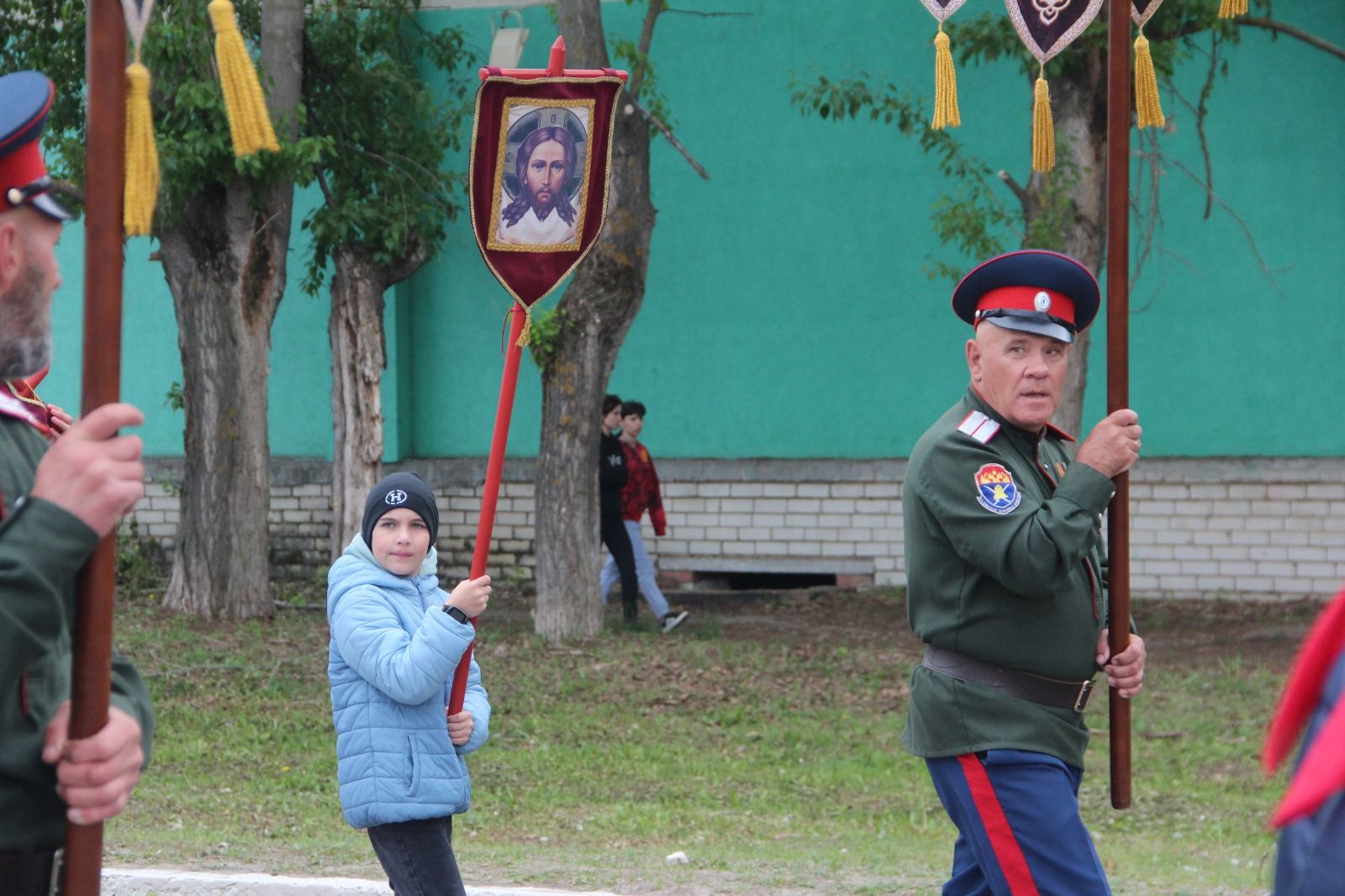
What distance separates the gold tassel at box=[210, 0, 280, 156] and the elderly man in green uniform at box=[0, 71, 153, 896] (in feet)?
0.88

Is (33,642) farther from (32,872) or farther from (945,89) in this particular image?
(945,89)

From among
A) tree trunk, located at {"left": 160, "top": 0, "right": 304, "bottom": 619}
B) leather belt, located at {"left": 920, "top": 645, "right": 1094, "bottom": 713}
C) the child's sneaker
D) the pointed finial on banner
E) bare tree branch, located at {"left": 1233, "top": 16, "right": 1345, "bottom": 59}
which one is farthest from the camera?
the child's sneaker

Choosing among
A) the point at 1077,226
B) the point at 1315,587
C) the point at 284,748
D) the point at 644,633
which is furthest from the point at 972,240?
the point at 284,748

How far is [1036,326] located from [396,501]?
1.75 m

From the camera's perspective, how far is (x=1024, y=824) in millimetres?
3518

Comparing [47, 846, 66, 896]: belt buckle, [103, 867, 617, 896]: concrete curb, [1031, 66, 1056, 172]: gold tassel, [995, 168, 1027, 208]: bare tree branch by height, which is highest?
[995, 168, 1027, 208]: bare tree branch

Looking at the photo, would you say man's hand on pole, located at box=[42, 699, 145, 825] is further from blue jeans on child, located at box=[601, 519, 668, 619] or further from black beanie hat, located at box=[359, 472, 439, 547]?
blue jeans on child, located at box=[601, 519, 668, 619]

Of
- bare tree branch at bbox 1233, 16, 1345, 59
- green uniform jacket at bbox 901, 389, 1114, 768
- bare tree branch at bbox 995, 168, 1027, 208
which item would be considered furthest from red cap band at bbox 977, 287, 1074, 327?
bare tree branch at bbox 1233, 16, 1345, 59

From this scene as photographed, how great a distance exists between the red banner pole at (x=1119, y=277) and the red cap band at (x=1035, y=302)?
12cm

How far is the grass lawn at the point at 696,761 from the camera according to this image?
638 cm

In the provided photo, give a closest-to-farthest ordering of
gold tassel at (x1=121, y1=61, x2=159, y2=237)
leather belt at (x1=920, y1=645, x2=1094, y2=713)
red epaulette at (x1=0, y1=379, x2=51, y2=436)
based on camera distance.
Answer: red epaulette at (x1=0, y1=379, x2=51, y2=436) → gold tassel at (x1=121, y1=61, x2=159, y2=237) → leather belt at (x1=920, y1=645, x2=1094, y2=713)

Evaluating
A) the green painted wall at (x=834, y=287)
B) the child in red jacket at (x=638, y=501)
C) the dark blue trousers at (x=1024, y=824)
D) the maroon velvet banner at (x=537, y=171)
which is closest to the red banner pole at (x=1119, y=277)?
the dark blue trousers at (x=1024, y=824)

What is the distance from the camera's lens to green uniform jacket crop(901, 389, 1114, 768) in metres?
3.52

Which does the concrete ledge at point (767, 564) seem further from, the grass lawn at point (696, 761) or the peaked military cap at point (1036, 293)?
the peaked military cap at point (1036, 293)
